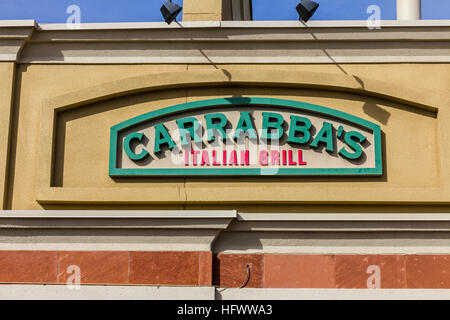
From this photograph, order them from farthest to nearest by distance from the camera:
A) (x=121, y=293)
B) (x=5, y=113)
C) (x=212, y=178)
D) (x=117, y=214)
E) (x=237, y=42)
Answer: (x=237, y=42), (x=5, y=113), (x=212, y=178), (x=117, y=214), (x=121, y=293)

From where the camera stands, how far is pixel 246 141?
8953 mm

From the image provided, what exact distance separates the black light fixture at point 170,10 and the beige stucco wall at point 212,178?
66 cm

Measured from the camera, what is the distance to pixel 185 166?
29.1ft

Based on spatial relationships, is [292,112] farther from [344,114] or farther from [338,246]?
[338,246]

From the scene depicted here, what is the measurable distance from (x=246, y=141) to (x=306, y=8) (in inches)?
79.0

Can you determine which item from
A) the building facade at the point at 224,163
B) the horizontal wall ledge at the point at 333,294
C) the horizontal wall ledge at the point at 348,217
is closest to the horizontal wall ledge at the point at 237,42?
the building facade at the point at 224,163

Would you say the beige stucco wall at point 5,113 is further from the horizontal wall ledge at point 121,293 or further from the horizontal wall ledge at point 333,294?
the horizontal wall ledge at point 333,294

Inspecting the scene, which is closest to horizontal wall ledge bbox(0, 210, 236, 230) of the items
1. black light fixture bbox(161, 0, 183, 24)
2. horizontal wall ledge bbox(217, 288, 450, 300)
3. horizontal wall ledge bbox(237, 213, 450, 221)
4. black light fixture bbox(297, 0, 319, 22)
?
horizontal wall ledge bbox(237, 213, 450, 221)

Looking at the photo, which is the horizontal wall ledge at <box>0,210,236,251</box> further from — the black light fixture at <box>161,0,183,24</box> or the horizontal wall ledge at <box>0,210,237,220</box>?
the black light fixture at <box>161,0,183,24</box>

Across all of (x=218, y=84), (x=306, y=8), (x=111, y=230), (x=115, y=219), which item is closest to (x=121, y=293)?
(x=111, y=230)

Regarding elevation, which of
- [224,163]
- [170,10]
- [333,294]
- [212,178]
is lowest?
[333,294]

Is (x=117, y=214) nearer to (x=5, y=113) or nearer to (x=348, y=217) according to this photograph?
(x=5, y=113)

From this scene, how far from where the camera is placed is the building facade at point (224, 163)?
8.30 m

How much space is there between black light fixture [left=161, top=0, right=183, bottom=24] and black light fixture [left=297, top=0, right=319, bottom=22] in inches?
64.8
